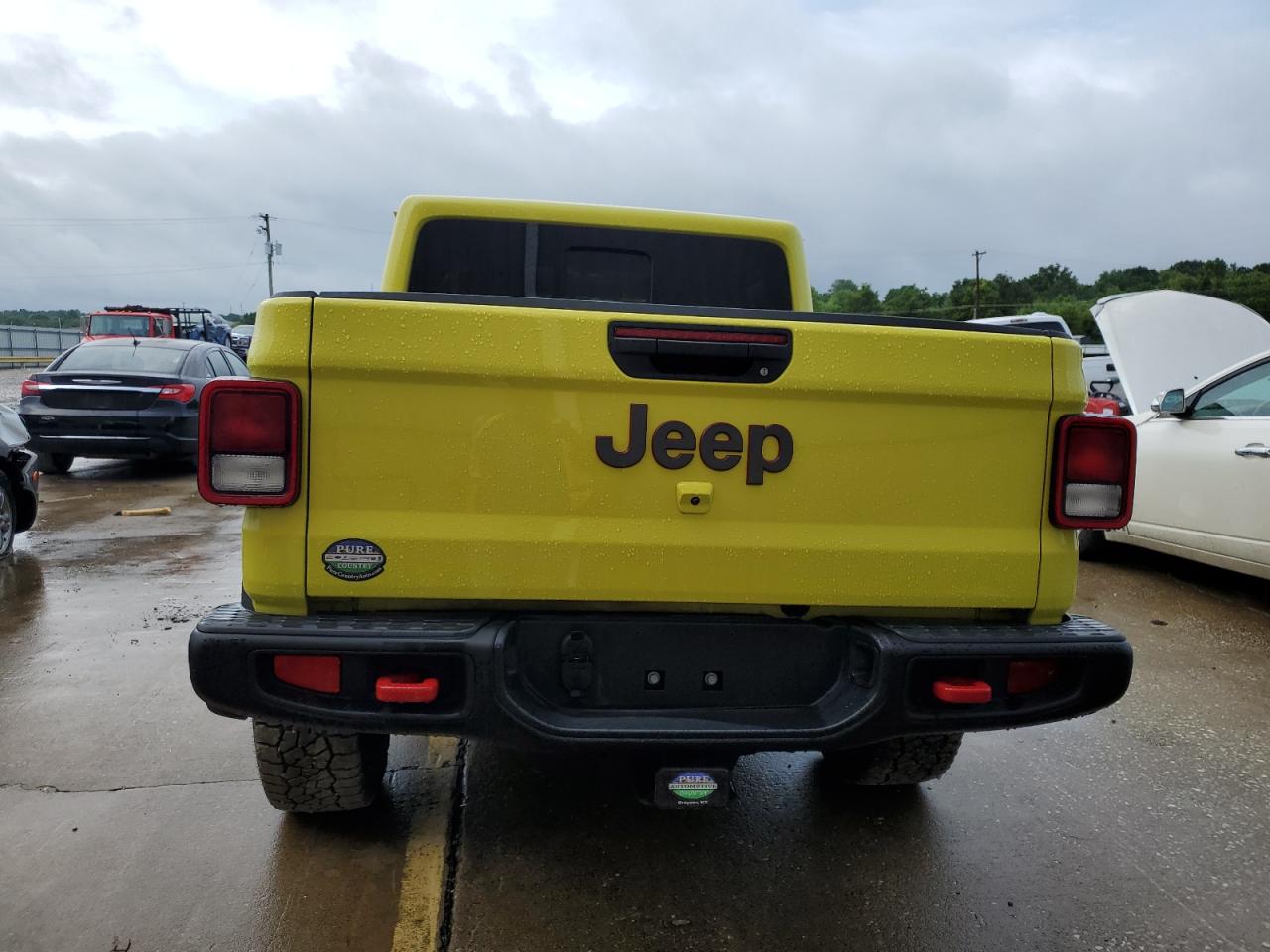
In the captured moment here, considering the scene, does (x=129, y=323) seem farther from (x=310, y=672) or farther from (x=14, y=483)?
(x=310, y=672)

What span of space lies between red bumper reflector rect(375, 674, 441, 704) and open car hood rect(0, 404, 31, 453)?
19.1ft

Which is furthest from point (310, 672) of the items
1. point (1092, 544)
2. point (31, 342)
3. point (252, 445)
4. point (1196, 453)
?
point (31, 342)

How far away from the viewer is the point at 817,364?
7.59ft

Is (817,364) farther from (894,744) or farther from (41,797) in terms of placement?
(41,797)

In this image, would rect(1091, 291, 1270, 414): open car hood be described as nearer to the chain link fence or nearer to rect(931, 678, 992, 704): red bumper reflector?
rect(931, 678, 992, 704): red bumper reflector

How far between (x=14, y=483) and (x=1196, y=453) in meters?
8.29

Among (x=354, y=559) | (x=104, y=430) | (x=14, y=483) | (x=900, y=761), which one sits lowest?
(x=900, y=761)

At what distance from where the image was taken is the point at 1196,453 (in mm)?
6059

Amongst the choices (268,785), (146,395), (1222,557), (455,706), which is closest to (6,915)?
(268,785)

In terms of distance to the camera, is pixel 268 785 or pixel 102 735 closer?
pixel 268 785

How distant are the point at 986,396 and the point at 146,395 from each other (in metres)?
9.74

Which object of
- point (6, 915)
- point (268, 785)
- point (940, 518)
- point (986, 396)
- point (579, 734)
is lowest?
point (6, 915)

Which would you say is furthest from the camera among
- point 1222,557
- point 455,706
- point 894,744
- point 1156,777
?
point 1222,557

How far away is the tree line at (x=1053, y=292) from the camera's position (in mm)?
52578
